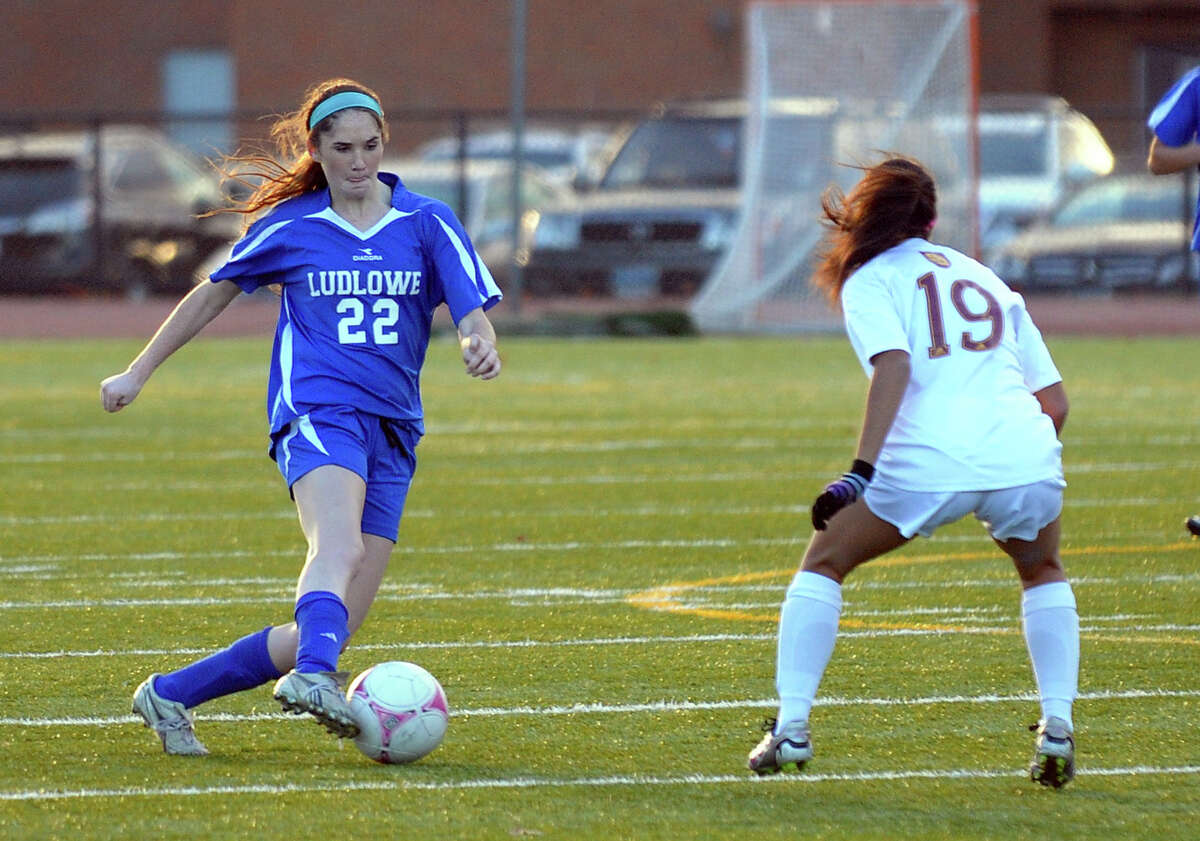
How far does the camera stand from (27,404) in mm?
15203

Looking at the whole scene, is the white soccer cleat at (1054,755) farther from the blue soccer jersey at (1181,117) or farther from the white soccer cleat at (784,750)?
the blue soccer jersey at (1181,117)

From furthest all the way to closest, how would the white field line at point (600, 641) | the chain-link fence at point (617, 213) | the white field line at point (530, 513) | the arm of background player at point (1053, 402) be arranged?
the chain-link fence at point (617, 213) → the white field line at point (530, 513) → the white field line at point (600, 641) → the arm of background player at point (1053, 402)

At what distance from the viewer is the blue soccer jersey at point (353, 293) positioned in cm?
537

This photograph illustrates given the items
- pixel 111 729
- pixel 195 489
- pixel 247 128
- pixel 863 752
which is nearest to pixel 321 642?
pixel 111 729

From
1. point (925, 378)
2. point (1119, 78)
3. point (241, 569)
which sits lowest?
point (241, 569)

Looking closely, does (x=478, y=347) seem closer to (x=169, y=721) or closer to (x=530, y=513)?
(x=169, y=721)

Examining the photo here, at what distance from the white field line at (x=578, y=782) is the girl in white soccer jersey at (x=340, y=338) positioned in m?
0.35

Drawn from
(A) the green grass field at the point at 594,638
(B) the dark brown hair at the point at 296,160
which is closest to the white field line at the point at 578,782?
(A) the green grass field at the point at 594,638

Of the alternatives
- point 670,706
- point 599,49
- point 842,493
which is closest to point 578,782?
point 670,706

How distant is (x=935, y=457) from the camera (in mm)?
4969

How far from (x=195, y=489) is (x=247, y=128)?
27746mm

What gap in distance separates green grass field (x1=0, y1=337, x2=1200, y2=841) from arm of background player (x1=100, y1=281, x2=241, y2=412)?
0.92m

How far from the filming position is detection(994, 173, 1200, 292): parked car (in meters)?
24.7

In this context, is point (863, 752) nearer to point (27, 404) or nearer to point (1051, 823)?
point (1051, 823)
